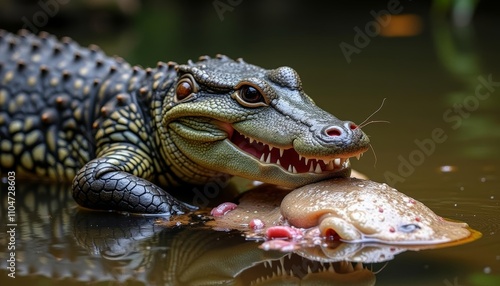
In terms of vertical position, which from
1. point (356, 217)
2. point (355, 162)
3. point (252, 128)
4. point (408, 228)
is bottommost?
point (408, 228)

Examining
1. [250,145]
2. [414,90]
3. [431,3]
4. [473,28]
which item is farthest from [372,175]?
[431,3]

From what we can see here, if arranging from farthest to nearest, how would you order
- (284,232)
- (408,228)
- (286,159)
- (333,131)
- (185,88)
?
(185,88) → (286,159) → (333,131) → (284,232) → (408,228)

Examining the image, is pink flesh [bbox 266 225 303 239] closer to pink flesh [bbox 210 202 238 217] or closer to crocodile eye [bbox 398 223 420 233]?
crocodile eye [bbox 398 223 420 233]

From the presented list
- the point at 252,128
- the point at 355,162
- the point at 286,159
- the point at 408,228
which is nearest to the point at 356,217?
the point at 408,228

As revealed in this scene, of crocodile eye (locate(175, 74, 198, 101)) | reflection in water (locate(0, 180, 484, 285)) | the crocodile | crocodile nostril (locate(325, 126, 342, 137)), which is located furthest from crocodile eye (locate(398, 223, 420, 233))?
crocodile eye (locate(175, 74, 198, 101))

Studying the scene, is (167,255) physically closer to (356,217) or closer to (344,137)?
(356,217)

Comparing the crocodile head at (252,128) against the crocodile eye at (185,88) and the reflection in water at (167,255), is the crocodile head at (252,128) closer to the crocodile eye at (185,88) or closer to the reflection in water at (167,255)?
the crocodile eye at (185,88)

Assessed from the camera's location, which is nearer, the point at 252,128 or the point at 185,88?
the point at 252,128

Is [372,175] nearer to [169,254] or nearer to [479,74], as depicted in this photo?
[169,254]
